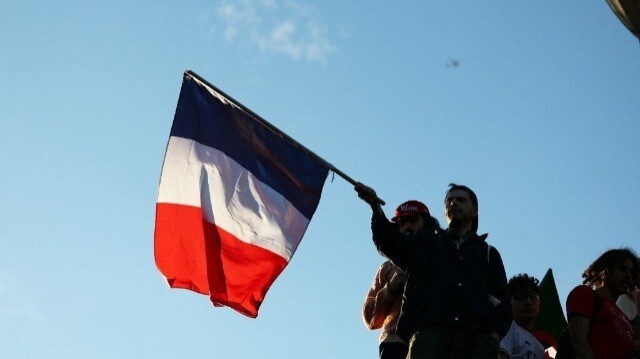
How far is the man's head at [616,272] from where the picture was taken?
26.6ft

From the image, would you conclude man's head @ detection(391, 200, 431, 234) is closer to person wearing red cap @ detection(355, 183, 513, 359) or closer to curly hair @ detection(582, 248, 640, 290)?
person wearing red cap @ detection(355, 183, 513, 359)

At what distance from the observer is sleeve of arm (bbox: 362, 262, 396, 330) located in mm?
7863

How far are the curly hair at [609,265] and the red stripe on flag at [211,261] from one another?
2310mm

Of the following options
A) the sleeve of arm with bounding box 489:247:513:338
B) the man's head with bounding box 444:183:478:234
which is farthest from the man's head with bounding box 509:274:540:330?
the sleeve of arm with bounding box 489:247:513:338

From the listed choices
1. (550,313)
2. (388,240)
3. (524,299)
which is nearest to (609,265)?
(524,299)

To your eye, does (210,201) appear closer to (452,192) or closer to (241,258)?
(241,258)

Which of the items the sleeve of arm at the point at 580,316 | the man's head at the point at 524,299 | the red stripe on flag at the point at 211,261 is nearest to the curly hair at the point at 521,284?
the man's head at the point at 524,299

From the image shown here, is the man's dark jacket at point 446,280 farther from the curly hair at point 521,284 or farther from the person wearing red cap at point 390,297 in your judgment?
the curly hair at point 521,284

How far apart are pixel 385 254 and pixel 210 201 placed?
2.09m

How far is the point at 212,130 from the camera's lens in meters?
8.93

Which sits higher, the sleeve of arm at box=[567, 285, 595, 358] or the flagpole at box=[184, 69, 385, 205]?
the flagpole at box=[184, 69, 385, 205]

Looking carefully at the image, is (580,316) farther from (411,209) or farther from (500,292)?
(411,209)

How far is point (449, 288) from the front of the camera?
6809 millimetres

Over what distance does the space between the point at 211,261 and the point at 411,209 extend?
5.21ft
